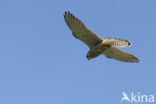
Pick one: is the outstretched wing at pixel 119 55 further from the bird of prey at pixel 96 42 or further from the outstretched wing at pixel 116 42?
the outstretched wing at pixel 116 42

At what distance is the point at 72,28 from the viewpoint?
1429 cm

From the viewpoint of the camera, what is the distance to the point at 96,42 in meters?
14.7

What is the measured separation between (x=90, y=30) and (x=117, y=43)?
3.30 feet

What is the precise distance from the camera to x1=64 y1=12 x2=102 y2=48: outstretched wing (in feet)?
45.7

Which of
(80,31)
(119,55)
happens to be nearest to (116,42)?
(80,31)

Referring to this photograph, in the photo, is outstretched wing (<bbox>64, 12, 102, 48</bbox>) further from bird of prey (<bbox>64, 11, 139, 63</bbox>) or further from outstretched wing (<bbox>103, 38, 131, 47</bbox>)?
outstretched wing (<bbox>103, 38, 131, 47</bbox>)

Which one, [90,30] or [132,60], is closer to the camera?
[90,30]

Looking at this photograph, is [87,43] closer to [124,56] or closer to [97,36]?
[97,36]

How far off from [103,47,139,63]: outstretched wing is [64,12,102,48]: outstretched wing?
84 centimetres

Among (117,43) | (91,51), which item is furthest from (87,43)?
(117,43)

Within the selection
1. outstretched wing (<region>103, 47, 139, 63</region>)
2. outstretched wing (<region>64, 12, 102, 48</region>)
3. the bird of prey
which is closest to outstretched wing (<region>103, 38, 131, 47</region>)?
the bird of prey

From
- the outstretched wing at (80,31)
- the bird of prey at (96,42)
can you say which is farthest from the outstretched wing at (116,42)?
the outstretched wing at (80,31)

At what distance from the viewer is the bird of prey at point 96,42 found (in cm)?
1393

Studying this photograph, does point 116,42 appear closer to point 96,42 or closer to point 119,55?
point 96,42
